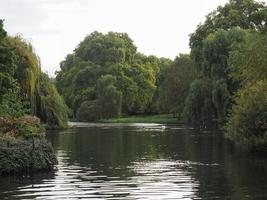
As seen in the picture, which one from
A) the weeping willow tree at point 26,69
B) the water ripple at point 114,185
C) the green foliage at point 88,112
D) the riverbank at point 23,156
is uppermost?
the weeping willow tree at point 26,69

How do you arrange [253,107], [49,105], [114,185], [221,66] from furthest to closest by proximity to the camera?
[221,66]
[49,105]
[253,107]
[114,185]

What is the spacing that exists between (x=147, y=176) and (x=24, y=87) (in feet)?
79.6

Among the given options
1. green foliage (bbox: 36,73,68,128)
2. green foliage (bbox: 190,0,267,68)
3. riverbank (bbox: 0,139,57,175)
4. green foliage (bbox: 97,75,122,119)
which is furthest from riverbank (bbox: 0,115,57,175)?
green foliage (bbox: 97,75,122,119)

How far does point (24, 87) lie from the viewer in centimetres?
4403

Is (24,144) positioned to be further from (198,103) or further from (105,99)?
(105,99)

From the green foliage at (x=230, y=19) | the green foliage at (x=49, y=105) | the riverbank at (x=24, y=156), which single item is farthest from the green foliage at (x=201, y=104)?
the riverbank at (x=24, y=156)

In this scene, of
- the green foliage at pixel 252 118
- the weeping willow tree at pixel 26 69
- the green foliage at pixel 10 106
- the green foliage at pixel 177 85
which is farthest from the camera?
the green foliage at pixel 177 85

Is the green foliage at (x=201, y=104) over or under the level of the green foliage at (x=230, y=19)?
under

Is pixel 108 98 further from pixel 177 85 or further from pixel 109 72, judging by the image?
pixel 177 85

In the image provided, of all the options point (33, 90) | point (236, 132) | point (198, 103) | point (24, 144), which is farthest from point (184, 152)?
point (198, 103)

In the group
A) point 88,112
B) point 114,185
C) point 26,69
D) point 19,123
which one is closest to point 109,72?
point 88,112

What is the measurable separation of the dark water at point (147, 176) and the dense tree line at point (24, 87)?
3913 mm

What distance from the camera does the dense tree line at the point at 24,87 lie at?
26.6m

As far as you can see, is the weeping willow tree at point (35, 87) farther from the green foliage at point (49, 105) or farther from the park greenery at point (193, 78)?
the park greenery at point (193, 78)
